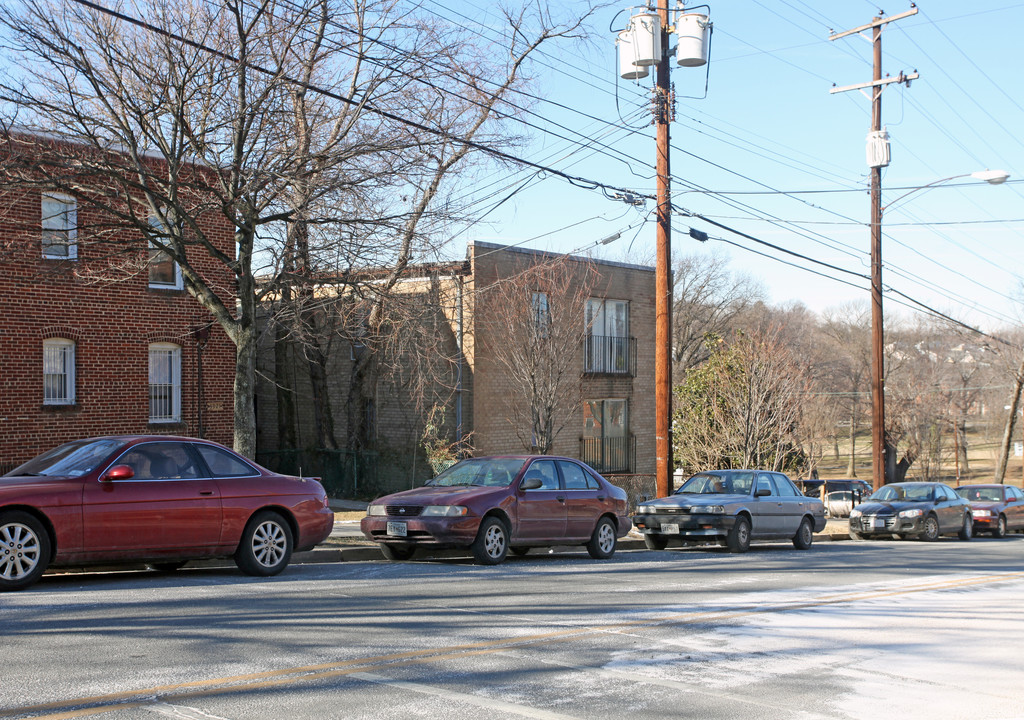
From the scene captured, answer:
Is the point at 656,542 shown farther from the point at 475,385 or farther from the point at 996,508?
the point at 996,508

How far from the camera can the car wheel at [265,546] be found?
11.2 meters

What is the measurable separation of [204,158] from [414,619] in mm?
8245

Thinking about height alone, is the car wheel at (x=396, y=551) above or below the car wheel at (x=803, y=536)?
above

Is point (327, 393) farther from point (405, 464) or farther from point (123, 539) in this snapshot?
point (123, 539)

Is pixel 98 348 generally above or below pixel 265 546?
above

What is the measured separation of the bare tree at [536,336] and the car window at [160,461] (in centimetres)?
1329

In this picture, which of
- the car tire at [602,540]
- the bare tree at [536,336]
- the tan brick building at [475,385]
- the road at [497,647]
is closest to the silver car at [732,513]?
the car tire at [602,540]

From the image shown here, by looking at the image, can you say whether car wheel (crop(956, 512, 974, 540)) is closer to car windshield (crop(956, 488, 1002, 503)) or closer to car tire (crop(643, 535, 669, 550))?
car windshield (crop(956, 488, 1002, 503))

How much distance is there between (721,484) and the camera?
18500 millimetres

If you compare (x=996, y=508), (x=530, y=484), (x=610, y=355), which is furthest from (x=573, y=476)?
(x=996, y=508)

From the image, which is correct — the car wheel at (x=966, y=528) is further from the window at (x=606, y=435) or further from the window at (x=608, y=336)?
the window at (x=608, y=336)

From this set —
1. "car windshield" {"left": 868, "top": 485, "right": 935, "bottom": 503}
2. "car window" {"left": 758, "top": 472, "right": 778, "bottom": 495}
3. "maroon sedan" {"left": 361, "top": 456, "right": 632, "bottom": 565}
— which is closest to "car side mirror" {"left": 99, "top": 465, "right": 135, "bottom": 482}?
"maroon sedan" {"left": 361, "top": 456, "right": 632, "bottom": 565}

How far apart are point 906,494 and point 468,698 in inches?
797

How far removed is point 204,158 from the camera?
14328 millimetres
